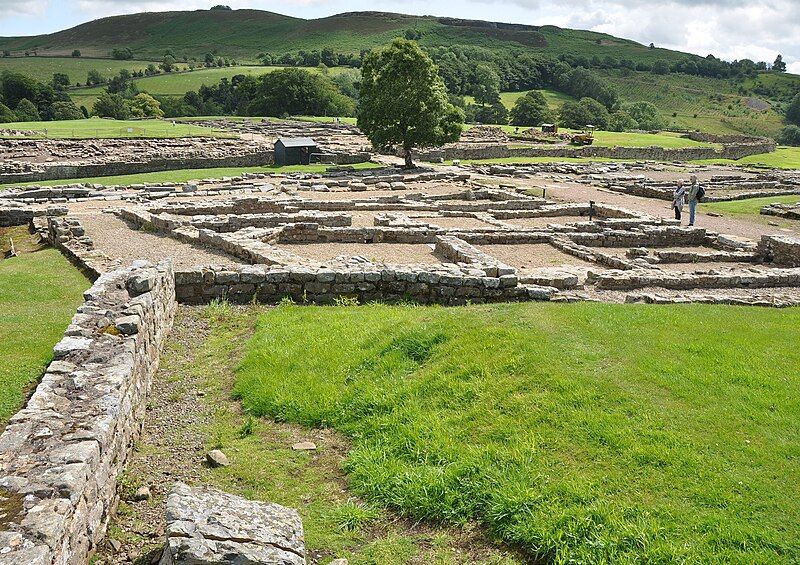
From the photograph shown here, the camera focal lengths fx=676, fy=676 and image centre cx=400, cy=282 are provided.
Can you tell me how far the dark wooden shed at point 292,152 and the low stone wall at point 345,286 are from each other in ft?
116

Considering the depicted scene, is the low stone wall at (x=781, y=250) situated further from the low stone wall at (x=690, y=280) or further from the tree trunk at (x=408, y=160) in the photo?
the tree trunk at (x=408, y=160)

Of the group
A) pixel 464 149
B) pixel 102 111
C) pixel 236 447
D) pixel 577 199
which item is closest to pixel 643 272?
pixel 236 447

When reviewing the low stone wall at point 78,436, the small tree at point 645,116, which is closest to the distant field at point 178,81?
the small tree at point 645,116

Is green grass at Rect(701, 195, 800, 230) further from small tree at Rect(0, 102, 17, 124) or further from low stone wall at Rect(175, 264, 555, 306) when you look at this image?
small tree at Rect(0, 102, 17, 124)

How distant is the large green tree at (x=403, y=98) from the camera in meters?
44.8

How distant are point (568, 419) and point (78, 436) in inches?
197

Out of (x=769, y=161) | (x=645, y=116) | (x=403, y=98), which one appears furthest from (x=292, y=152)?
(x=645, y=116)

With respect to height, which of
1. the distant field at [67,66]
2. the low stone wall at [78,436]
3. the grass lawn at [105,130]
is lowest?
the low stone wall at [78,436]

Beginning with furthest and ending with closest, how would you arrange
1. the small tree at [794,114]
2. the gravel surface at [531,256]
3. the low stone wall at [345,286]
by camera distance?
the small tree at [794,114]
the gravel surface at [531,256]
the low stone wall at [345,286]

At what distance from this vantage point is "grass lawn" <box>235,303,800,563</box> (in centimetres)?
594

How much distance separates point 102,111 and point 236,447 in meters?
90.7

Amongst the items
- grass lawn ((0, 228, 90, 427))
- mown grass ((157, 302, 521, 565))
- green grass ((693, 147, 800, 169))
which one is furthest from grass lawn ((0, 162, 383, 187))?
green grass ((693, 147, 800, 169))

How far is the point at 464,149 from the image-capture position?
57.8m

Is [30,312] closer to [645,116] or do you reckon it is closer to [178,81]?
[645,116]
